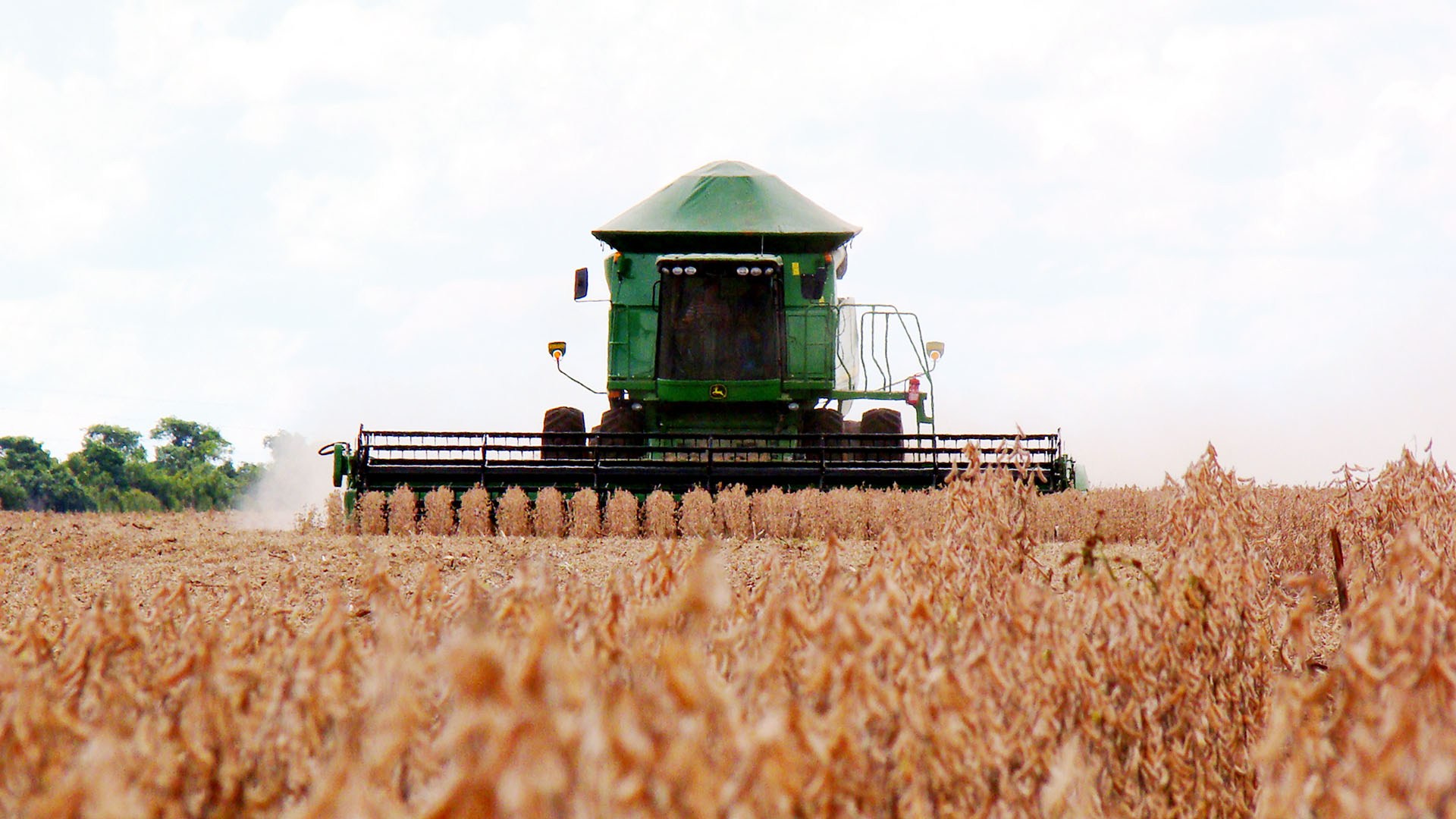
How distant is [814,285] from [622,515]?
3.83m

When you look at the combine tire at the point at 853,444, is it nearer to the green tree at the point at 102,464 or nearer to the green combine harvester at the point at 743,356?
the green combine harvester at the point at 743,356

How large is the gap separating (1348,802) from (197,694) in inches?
66.2

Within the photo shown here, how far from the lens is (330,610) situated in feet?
6.72

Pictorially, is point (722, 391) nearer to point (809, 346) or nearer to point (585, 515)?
point (809, 346)

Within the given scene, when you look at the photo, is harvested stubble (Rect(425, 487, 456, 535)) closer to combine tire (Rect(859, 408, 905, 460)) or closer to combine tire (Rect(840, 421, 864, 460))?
combine tire (Rect(840, 421, 864, 460))

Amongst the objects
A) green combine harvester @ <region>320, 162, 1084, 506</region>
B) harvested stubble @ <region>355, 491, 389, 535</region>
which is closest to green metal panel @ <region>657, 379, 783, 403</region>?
green combine harvester @ <region>320, 162, 1084, 506</region>

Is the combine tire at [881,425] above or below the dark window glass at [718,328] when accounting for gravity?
below

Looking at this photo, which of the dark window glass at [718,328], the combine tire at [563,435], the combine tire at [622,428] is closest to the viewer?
the combine tire at [563,435]

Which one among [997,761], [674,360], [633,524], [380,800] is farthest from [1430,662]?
[674,360]

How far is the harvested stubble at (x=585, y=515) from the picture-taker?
1029cm

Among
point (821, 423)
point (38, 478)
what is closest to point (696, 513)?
point (821, 423)

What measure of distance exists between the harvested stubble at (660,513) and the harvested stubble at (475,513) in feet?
4.48

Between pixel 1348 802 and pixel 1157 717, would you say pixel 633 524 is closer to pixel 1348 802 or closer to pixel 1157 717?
pixel 1157 717

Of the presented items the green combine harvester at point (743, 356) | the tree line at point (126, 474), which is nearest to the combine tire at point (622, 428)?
the green combine harvester at point (743, 356)
